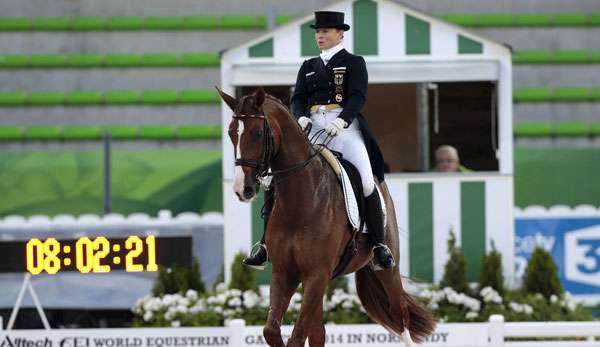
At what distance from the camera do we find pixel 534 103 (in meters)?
16.8

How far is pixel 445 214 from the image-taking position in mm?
11875

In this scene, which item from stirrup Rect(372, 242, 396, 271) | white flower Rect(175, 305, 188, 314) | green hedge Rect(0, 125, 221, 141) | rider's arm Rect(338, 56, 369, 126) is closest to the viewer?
rider's arm Rect(338, 56, 369, 126)

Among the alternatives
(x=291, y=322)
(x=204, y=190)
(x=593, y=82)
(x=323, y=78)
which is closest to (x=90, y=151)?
(x=204, y=190)

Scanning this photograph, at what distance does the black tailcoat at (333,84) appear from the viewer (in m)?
6.77

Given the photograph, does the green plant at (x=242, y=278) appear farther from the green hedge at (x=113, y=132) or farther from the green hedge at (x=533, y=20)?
the green hedge at (x=533, y=20)

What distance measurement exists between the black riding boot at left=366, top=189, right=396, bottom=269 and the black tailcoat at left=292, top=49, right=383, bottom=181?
0.52 metres

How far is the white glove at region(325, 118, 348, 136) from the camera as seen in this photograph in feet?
21.5

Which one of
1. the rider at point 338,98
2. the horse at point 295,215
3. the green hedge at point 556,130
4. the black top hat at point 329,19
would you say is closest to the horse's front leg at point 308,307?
the horse at point 295,215

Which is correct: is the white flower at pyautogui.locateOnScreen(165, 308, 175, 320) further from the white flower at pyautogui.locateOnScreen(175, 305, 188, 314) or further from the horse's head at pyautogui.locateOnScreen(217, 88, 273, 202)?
the horse's head at pyautogui.locateOnScreen(217, 88, 273, 202)

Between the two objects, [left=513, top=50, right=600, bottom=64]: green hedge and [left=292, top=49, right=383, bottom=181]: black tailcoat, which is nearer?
[left=292, top=49, right=383, bottom=181]: black tailcoat

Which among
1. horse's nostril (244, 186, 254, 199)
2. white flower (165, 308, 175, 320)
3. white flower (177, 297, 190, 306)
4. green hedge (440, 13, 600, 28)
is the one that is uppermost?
green hedge (440, 13, 600, 28)

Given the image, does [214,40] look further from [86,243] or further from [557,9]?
[86,243]

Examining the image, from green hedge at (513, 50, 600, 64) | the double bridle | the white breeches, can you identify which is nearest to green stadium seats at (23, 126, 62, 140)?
green hedge at (513, 50, 600, 64)

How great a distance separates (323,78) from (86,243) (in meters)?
3.00
